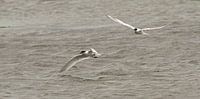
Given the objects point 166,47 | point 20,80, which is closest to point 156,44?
point 166,47

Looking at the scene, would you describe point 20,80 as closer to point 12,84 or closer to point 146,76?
point 12,84

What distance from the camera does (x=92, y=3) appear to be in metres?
23.6

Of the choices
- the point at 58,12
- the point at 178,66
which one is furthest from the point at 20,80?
the point at 58,12

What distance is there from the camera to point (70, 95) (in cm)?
1355

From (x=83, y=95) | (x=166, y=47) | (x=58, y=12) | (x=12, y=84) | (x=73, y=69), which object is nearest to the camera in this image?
(x=83, y=95)

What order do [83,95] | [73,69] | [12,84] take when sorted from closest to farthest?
[83,95]
[12,84]
[73,69]

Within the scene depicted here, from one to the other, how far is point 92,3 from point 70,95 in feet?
33.7

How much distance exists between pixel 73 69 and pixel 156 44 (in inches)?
106

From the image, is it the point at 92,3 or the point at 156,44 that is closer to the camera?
the point at 156,44

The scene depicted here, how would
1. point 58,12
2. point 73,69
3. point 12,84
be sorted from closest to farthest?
point 12,84 < point 73,69 < point 58,12

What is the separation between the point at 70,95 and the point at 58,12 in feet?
31.9

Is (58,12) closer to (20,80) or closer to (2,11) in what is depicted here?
(2,11)

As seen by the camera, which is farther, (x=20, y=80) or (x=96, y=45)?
(x=96, y=45)

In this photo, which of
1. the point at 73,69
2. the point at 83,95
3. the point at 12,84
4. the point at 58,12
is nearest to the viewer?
the point at 83,95
